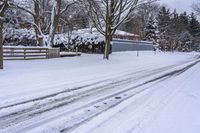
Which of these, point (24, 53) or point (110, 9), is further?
point (110, 9)

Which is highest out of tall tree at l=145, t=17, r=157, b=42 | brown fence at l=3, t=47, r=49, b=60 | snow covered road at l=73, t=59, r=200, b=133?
tall tree at l=145, t=17, r=157, b=42

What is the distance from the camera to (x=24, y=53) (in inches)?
1057

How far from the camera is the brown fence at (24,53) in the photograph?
25828mm

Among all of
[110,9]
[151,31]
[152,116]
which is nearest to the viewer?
[152,116]

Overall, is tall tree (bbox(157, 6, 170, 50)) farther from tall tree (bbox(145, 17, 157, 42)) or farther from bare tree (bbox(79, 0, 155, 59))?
bare tree (bbox(79, 0, 155, 59))

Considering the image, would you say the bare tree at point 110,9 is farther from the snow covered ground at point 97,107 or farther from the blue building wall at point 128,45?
the snow covered ground at point 97,107

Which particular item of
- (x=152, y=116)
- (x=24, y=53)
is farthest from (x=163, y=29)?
(x=152, y=116)

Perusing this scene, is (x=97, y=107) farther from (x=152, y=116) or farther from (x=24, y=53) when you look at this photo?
(x=24, y=53)

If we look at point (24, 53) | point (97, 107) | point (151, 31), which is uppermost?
point (151, 31)

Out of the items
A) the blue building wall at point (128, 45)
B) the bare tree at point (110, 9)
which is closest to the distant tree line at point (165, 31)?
the blue building wall at point (128, 45)

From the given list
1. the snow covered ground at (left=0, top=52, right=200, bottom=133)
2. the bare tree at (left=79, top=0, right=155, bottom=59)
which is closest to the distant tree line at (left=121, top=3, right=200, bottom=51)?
the bare tree at (left=79, top=0, right=155, bottom=59)

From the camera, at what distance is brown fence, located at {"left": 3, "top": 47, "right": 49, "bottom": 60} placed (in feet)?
84.7

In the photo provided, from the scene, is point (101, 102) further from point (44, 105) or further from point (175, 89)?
point (175, 89)

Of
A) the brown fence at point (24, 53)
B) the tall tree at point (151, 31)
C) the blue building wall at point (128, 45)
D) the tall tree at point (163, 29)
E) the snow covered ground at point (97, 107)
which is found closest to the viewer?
the snow covered ground at point (97, 107)
